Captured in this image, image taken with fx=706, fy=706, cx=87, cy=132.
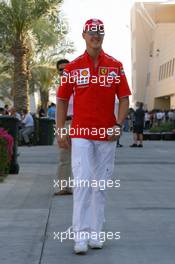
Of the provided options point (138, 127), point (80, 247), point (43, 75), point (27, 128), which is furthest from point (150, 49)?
point (80, 247)

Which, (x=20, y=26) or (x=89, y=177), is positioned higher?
(x=20, y=26)

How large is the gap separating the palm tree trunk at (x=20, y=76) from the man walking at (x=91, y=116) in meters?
23.4

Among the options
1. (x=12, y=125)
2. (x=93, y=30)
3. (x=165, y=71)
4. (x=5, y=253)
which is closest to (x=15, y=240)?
(x=5, y=253)

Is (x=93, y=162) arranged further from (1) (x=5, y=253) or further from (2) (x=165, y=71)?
(2) (x=165, y=71)

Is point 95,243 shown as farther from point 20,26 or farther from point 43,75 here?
point 43,75

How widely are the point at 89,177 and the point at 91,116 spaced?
520 mm

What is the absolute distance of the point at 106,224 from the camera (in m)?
7.41

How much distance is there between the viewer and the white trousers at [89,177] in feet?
19.7

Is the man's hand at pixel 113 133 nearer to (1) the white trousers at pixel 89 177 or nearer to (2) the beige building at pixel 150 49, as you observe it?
(1) the white trousers at pixel 89 177

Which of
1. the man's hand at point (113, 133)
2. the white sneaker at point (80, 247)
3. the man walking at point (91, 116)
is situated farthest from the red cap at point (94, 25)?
the white sneaker at point (80, 247)

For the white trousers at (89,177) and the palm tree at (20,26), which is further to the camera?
the palm tree at (20,26)

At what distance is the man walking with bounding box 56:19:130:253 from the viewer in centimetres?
599

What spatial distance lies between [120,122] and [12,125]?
22.6 ft

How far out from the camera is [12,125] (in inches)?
504
